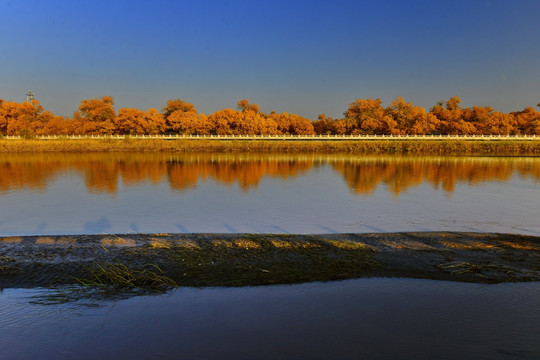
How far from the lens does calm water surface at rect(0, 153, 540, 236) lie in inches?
635

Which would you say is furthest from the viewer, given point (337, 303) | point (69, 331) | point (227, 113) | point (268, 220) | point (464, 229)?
point (227, 113)

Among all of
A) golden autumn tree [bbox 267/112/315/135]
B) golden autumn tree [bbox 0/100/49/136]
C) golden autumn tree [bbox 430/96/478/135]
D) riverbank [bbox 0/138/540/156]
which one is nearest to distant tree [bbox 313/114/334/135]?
golden autumn tree [bbox 267/112/315/135]

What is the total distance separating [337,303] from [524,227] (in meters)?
11.3

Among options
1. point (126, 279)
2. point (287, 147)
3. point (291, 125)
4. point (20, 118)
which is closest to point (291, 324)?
point (126, 279)

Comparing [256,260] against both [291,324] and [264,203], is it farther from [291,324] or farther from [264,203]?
[264,203]

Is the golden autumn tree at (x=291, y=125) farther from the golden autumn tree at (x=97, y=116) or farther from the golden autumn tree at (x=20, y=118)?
the golden autumn tree at (x=20, y=118)

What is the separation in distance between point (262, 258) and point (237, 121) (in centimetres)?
10582

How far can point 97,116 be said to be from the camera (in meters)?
113

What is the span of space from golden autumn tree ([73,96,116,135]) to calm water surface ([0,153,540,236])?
7887cm

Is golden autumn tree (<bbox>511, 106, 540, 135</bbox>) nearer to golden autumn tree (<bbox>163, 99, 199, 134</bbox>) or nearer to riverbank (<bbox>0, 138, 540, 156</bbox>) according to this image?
riverbank (<bbox>0, 138, 540, 156</bbox>)

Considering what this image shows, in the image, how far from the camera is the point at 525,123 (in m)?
121

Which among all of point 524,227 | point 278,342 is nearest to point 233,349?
point 278,342

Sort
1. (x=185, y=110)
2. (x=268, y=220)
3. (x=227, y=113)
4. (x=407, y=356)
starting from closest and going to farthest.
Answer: (x=407, y=356) → (x=268, y=220) → (x=227, y=113) → (x=185, y=110)

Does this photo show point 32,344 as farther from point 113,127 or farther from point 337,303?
point 113,127
